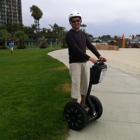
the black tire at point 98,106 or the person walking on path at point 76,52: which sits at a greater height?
the person walking on path at point 76,52

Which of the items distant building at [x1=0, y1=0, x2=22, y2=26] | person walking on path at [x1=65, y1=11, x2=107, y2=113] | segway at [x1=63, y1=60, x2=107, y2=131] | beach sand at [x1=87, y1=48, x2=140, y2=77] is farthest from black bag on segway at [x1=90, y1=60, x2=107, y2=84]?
distant building at [x1=0, y1=0, x2=22, y2=26]

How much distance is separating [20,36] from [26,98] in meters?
47.3

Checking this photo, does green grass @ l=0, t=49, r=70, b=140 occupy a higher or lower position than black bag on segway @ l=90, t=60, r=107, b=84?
lower

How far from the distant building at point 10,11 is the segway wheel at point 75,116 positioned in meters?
109

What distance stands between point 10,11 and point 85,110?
117 m

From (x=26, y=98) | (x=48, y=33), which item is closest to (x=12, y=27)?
(x=48, y=33)

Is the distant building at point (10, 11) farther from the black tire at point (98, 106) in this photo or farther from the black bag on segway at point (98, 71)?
the black bag on segway at point (98, 71)

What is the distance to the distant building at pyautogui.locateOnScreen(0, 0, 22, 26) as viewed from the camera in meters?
107

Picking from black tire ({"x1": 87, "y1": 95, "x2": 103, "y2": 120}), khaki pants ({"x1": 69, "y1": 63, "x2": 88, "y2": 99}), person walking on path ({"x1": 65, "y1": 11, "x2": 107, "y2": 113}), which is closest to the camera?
person walking on path ({"x1": 65, "y1": 11, "x2": 107, "y2": 113})

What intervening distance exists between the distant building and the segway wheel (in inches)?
4295

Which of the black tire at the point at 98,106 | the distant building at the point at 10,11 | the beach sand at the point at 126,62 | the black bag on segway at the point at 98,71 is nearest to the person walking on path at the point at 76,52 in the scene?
the black bag on segway at the point at 98,71

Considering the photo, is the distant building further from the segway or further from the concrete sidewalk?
the segway

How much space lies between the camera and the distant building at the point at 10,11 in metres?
107

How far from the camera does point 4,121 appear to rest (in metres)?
3.66
